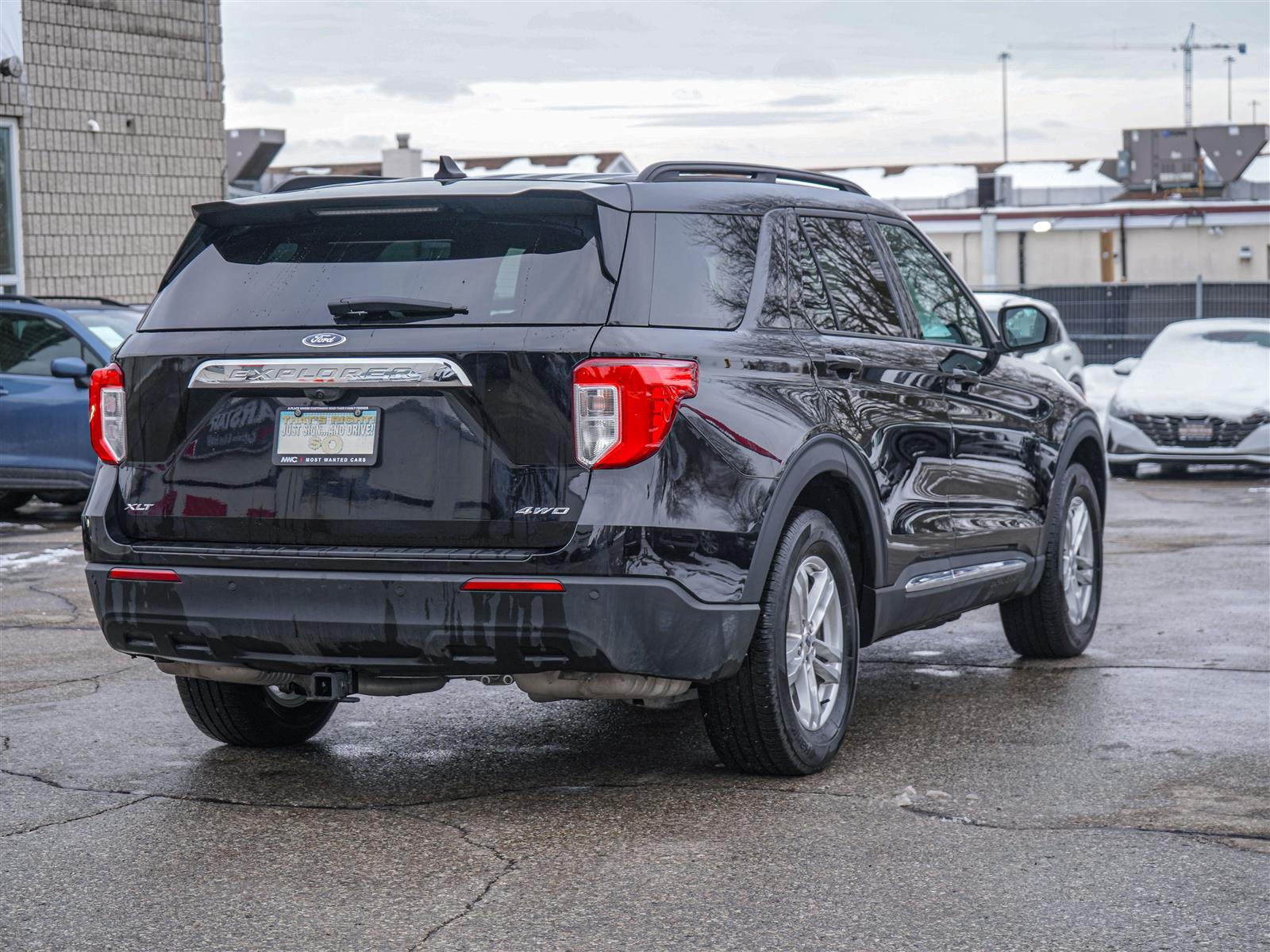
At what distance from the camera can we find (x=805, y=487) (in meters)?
5.68

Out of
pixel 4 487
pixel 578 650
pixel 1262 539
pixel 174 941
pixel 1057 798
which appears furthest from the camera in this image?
pixel 4 487

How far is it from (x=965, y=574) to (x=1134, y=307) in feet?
76.3

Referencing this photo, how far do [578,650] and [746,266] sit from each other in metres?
1.37

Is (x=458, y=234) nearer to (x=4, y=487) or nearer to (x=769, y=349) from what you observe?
(x=769, y=349)

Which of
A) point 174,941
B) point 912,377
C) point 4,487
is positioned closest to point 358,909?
point 174,941

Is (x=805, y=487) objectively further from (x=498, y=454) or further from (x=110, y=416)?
(x=110, y=416)

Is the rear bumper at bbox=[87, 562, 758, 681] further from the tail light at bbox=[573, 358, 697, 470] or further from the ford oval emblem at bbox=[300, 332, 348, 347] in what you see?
the ford oval emblem at bbox=[300, 332, 348, 347]

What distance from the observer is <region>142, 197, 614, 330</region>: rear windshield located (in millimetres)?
5105

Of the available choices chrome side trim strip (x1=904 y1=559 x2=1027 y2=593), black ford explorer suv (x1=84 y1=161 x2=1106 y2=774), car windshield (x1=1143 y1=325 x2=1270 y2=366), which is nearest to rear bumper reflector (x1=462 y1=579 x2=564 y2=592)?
black ford explorer suv (x1=84 y1=161 x2=1106 y2=774)

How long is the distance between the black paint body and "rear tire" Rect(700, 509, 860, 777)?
157mm

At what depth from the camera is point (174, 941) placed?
4215 millimetres

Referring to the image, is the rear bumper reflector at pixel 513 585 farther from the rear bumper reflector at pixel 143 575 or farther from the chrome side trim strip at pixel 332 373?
the rear bumper reflector at pixel 143 575

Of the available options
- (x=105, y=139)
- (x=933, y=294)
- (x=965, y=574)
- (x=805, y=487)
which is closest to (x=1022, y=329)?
(x=933, y=294)

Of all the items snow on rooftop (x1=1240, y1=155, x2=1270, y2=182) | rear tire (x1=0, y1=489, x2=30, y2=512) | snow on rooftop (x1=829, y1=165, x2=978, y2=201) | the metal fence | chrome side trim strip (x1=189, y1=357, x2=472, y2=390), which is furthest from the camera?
snow on rooftop (x1=829, y1=165, x2=978, y2=201)
